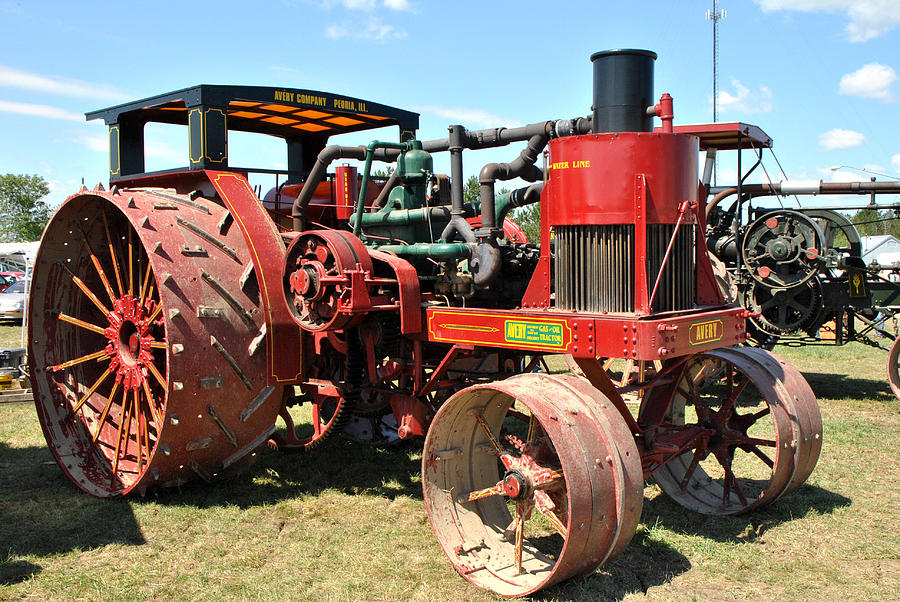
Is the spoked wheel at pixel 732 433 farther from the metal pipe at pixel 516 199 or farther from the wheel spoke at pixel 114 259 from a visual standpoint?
the wheel spoke at pixel 114 259

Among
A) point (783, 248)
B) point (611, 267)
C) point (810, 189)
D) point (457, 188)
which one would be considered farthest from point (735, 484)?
point (810, 189)

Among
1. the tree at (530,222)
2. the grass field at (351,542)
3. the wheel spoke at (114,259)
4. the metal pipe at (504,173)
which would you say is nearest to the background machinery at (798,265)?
the grass field at (351,542)

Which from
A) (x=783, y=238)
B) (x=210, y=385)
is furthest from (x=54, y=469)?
(x=783, y=238)

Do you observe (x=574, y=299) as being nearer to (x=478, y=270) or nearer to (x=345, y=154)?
(x=478, y=270)

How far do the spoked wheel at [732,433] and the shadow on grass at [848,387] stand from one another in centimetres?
406

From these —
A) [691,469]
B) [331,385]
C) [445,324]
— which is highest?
[445,324]

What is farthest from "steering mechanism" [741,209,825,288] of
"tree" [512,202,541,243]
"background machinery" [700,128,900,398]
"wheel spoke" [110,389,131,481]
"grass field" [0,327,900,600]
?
"tree" [512,202,541,243]

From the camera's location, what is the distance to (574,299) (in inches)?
161

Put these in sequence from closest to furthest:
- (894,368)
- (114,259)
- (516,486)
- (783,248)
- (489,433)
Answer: (516,486) < (489,433) < (114,259) < (894,368) < (783,248)

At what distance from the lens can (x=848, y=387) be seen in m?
9.40

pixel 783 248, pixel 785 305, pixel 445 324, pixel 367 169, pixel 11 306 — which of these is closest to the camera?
pixel 445 324

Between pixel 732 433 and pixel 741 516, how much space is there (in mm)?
501

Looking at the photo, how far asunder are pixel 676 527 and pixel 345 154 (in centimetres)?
314

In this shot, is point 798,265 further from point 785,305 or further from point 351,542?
point 351,542
